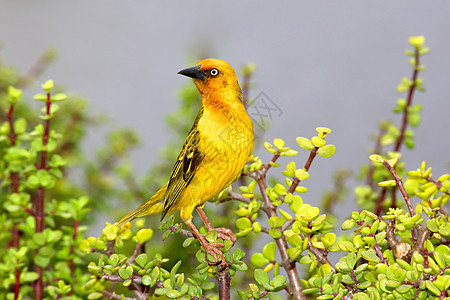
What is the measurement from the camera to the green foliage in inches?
24.2

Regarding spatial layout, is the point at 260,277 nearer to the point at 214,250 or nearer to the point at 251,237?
the point at 214,250

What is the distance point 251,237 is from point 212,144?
0.44 metres

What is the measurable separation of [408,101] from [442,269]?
1.42ft

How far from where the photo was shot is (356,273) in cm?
62

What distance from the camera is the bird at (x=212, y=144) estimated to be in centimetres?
68

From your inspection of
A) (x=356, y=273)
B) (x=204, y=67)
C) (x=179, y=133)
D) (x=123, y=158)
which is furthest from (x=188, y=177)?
(x=123, y=158)

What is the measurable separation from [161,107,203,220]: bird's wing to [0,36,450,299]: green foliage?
41 millimetres

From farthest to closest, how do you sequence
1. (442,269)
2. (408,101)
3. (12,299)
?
(408,101) < (12,299) < (442,269)

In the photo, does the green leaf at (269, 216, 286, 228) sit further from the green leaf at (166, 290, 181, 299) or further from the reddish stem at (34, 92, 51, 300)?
the reddish stem at (34, 92, 51, 300)

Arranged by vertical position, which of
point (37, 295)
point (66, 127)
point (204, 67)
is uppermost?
point (204, 67)

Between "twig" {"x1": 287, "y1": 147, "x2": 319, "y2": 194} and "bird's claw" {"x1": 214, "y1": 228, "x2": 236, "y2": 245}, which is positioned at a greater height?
"twig" {"x1": 287, "y1": 147, "x2": 319, "y2": 194}

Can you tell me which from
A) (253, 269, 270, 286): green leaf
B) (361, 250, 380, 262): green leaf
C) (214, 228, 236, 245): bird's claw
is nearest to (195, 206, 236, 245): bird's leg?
(214, 228, 236, 245): bird's claw

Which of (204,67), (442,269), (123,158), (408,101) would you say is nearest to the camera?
(442,269)

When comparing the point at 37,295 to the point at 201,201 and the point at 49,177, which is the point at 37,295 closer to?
the point at 49,177
